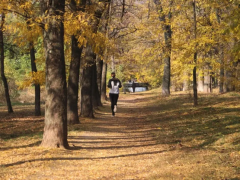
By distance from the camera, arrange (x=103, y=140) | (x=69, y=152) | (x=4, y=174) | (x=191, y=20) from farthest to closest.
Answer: (x=191, y=20) → (x=103, y=140) → (x=69, y=152) → (x=4, y=174)

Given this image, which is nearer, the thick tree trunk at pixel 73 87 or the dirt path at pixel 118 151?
the dirt path at pixel 118 151

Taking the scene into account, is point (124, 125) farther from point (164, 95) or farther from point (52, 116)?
point (164, 95)

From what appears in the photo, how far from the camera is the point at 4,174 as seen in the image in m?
6.68

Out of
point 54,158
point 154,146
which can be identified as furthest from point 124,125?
point 54,158

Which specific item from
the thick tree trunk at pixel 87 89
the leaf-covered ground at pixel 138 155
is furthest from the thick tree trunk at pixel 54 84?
the thick tree trunk at pixel 87 89

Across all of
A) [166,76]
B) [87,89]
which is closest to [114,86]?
[87,89]

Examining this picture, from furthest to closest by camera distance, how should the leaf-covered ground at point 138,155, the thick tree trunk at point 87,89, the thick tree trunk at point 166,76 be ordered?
the thick tree trunk at point 166,76
the thick tree trunk at point 87,89
the leaf-covered ground at point 138,155

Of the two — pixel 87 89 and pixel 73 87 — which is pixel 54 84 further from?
pixel 87 89

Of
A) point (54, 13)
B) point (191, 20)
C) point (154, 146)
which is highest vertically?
point (191, 20)

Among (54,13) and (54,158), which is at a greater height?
(54,13)

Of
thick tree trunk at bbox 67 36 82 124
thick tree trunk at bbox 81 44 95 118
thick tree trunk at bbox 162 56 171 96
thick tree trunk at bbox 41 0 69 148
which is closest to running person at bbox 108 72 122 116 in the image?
thick tree trunk at bbox 67 36 82 124

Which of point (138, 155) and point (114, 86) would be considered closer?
point (138, 155)

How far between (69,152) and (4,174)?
2826mm

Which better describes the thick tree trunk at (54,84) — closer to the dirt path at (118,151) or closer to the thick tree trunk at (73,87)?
the dirt path at (118,151)
